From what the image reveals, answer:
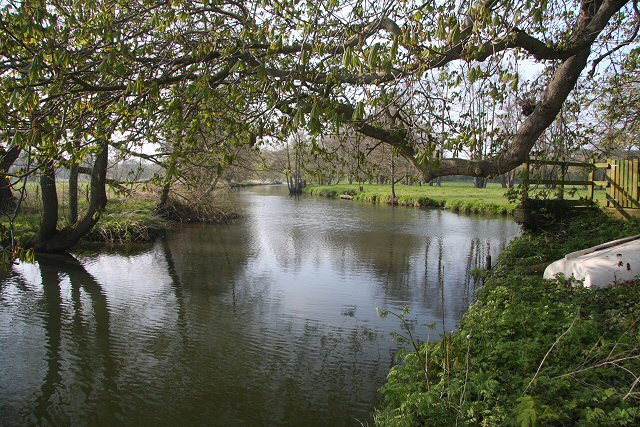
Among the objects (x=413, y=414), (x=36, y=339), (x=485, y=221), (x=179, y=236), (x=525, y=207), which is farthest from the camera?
(x=485, y=221)

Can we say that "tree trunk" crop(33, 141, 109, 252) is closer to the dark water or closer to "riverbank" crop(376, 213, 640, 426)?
the dark water

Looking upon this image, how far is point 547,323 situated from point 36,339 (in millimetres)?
7199

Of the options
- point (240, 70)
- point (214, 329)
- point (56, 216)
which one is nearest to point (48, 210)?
point (56, 216)

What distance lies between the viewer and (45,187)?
13000 millimetres

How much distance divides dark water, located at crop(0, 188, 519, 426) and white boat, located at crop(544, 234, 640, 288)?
1965 millimetres

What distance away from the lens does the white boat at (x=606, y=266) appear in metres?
6.21

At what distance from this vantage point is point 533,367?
3.94m

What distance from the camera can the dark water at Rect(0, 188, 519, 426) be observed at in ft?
17.3

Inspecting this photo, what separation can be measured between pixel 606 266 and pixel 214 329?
238 inches

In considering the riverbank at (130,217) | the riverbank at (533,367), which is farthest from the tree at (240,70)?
the riverbank at (130,217)

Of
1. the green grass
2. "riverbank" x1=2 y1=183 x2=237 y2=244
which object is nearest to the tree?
"riverbank" x1=2 y1=183 x2=237 y2=244

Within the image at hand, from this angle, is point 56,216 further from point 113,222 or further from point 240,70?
point 240,70

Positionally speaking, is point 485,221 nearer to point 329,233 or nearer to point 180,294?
point 329,233

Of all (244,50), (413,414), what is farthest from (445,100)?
(413,414)
